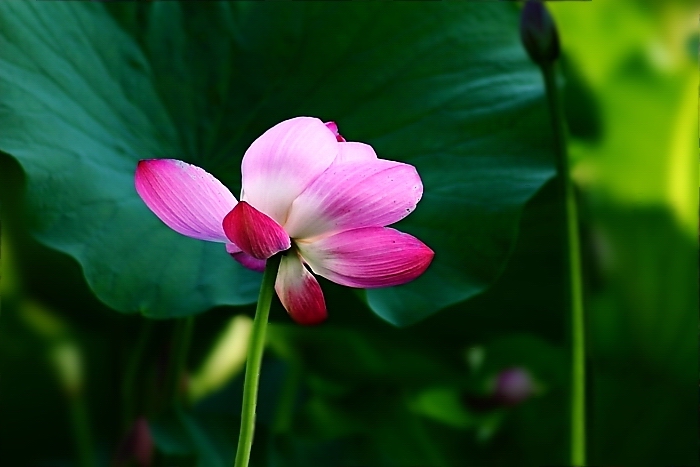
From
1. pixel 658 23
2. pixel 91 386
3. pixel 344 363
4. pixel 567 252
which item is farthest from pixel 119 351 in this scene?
pixel 658 23

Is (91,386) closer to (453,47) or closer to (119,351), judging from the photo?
(119,351)

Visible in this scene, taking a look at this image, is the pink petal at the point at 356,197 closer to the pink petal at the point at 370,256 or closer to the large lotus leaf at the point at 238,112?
the pink petal at the point at 370,256

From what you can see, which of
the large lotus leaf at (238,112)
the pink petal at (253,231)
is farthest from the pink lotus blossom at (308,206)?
the large lotus leaf at (238,112)

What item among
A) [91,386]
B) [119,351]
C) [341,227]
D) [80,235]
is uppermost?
[341,227]

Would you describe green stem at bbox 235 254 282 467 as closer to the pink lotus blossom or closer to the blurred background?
the pink lotus blossom

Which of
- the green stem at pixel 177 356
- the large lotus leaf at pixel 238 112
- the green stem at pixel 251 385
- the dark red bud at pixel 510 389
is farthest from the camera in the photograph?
the dark red bud at pixel 510 389

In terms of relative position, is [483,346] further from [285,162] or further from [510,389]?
[285,162]

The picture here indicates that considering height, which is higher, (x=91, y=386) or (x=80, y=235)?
(x=80, y=235)
